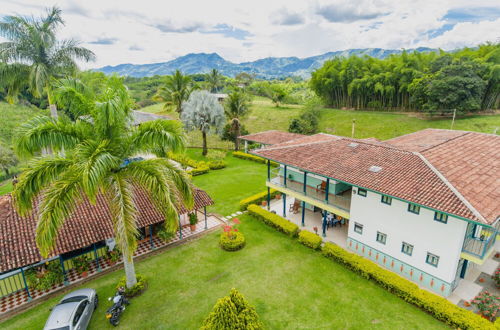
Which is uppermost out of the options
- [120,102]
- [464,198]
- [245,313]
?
[120,102]

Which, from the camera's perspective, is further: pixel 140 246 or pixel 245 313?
pixel 140 246

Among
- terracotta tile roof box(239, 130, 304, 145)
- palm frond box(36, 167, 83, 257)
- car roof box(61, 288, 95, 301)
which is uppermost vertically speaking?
palm frond box(36, 167, 83, 257)

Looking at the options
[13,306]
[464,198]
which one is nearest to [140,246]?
[13,306]

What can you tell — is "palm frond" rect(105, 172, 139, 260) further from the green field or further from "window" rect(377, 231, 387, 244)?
the green field

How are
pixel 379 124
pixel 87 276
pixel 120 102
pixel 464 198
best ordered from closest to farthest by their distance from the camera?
pixel 120 102 < pixel 464 198 < pixel 87 276 < pixel 379 124

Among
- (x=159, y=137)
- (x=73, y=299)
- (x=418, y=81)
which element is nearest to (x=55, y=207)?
(x=159, y=137)

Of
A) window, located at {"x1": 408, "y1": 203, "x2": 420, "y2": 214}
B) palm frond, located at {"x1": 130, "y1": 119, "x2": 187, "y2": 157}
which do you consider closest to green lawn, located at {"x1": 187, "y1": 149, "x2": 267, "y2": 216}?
palm frond, located at {"x1": 130, "y1": 119, "x2": 187, "y2": 157}

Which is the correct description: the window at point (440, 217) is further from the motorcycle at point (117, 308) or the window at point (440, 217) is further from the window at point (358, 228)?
the motorcycle at point (117, 308)

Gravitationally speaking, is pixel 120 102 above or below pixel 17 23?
below

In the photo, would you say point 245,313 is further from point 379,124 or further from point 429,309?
point 379,124
